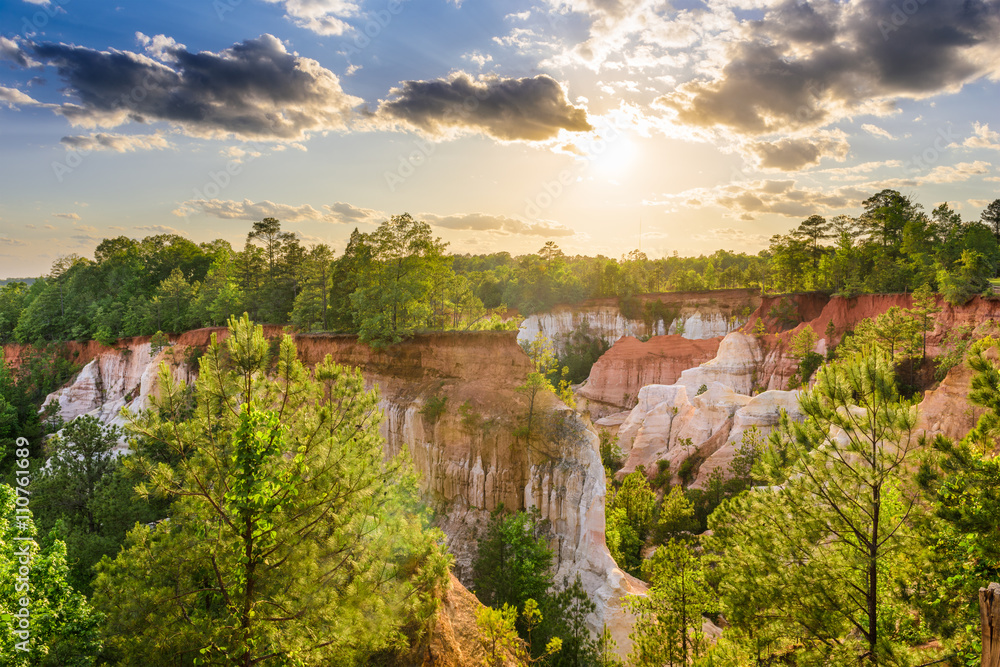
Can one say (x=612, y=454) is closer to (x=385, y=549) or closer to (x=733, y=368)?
(x=733, y=368)

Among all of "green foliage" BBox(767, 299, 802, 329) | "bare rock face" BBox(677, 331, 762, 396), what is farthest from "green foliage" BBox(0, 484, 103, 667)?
"green foliage" BBox(767, 299, 802, 329)

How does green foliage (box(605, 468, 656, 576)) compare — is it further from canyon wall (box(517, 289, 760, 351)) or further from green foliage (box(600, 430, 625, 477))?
canyon wall (box(517, 289, 760, 351))

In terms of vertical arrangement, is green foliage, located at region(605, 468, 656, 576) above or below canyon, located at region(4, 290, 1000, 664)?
below

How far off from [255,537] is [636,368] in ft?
178

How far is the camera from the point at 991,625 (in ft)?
10.4

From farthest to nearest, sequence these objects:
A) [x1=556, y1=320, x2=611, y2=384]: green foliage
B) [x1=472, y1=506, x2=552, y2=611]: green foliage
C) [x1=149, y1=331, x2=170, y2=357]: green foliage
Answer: [x1=556, y1=320, x2=611, y2=384]: green foliage
[x1=149, y1=331, x2=170, y2=357]: green foliage
[x1=472, y1=506, x2=552, y2=611]: green foliage

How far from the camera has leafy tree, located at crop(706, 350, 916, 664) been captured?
819 cm

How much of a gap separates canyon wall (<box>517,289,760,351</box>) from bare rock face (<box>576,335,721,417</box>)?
4408mm

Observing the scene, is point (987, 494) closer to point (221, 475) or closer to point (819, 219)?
point (221, 475)

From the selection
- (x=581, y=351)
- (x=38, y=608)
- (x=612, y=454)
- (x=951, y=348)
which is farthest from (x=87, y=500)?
(x=581, y=351)

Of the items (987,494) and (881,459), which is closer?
(987,494)

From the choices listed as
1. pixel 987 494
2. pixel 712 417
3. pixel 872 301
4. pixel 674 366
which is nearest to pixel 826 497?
pixel 987 494

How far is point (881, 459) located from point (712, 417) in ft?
101

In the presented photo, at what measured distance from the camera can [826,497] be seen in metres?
8.87
